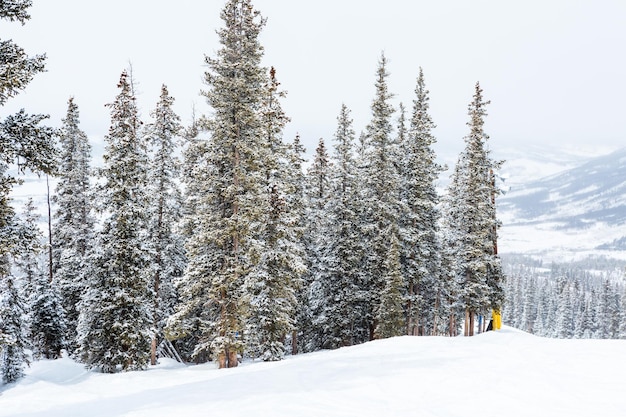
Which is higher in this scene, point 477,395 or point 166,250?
point 166,250

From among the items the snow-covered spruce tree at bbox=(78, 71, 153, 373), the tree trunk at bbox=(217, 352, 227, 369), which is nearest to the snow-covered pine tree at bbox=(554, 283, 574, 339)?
the tree trunk at bbox=(217, 352, 227, 369)

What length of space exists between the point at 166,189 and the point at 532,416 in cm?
2381

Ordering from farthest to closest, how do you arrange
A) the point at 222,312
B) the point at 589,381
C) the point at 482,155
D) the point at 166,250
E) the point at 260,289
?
1. the point at 482,155
2. the point at 166,250
3. the point at 260,289
4. the point at 222,312
5. the point at 589,381

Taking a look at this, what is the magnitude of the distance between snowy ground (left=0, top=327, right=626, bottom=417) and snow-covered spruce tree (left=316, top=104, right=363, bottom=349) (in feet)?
50.8

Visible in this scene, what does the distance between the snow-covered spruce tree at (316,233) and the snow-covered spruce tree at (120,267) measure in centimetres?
1254

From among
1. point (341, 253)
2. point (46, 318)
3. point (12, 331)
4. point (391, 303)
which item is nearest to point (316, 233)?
point (341, 253)

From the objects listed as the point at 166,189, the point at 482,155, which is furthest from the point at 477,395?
the point at 482,155

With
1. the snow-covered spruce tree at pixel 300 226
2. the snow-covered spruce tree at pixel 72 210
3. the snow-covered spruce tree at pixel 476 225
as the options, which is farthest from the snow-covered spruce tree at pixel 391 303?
the snow-covered spruce tree at pixel 72 210

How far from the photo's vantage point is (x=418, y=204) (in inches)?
1282

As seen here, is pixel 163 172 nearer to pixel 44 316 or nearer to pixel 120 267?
pixel 120 267

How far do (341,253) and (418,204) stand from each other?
649cm

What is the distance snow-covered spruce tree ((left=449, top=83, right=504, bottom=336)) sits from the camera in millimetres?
34031

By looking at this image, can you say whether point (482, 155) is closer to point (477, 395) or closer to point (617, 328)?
point (477, 395)

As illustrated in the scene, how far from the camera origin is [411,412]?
348 inches
